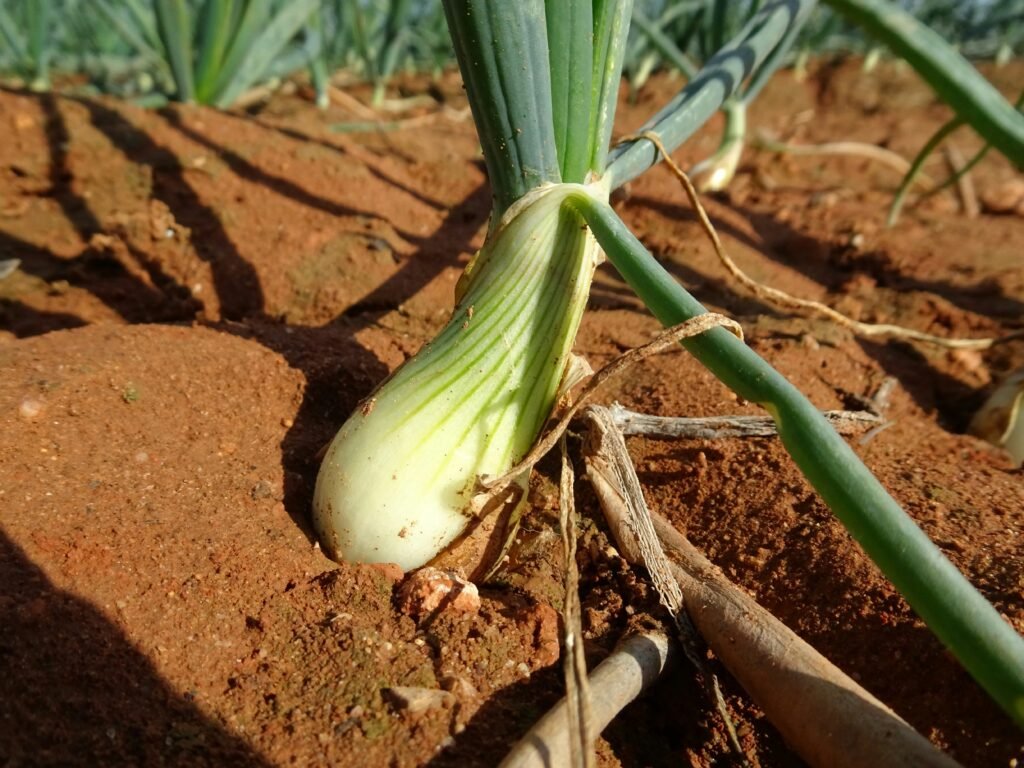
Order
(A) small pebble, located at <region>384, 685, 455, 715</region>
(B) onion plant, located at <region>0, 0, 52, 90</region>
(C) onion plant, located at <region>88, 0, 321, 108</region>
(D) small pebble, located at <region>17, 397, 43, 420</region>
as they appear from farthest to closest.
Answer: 1. (B) onion plant, located at <region>0, 0, 52, 90</region>
2. (C) onion plant, located at <region>88, 0, 321, 108</region>
3. (D) small pebble, located at <region>17, 397, 43, 420</region>
4. (A) small pebble, located at <region>384, 685, 455, 715</region>

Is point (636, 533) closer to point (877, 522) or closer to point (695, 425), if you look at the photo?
point (695, 425)

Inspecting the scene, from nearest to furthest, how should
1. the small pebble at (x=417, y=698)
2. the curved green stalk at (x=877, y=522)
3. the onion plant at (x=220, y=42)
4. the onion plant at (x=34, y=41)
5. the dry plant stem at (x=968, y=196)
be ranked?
the curved green stalk at (x=877, y=522) < the small pebble at (x=417, y=698) < the onion plant at (x=220, y=42) < the dry plant stem at (x=968, y=196) < the onion plant at (x=34, y=41)

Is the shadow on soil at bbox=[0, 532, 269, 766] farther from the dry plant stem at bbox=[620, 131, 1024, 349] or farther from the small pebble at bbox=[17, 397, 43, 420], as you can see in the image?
the dry plant stem at bbox=[620, 131, 1024, 349]

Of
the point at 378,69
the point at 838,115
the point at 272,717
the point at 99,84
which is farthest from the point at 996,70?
the point at 272,717

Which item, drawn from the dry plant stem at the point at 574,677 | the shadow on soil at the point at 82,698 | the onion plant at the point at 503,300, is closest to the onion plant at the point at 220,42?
the onion plant at the point at 503,300

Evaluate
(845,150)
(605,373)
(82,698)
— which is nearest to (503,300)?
(605,373)

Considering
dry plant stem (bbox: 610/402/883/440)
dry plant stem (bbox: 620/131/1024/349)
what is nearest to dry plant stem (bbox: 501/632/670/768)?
dry plant stem (bbox: 610/402/883/440)

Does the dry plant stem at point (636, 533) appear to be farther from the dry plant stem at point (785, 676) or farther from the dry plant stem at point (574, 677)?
the dry plant stem at point (574, 677)
